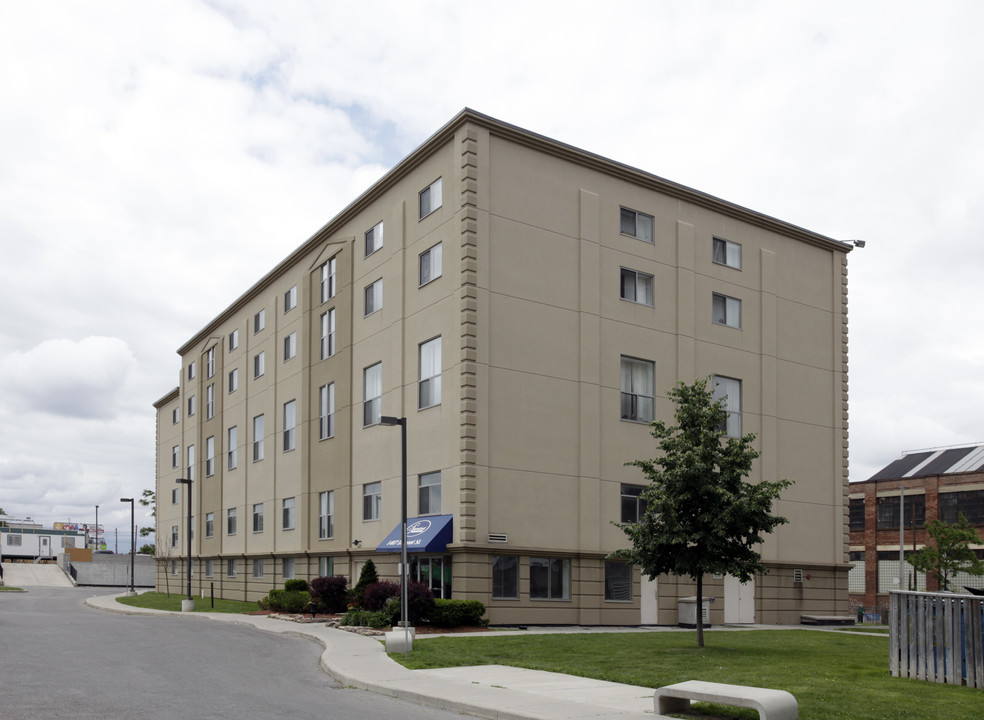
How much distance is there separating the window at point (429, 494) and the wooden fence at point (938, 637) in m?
17.0

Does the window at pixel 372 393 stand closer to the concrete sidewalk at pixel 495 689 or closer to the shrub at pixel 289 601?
the shrub at pixel 289 601

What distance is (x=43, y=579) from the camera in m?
98.6

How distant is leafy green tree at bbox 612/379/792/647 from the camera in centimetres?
2347

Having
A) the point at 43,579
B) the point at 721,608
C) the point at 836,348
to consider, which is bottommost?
the point at 43,579

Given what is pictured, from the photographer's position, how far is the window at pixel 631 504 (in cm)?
3519

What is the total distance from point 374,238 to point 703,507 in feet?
66.8

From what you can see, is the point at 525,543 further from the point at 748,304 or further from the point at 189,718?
the point at 189,718

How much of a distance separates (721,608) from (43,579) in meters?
80.8

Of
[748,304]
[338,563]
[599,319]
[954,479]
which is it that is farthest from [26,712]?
[954,479]

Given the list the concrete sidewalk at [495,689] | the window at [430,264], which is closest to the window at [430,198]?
the window at [430,264]

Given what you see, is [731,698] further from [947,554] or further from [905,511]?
[905,511]

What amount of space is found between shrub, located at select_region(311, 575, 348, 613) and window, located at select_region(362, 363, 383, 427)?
5.94 metres

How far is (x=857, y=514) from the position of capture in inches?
3145

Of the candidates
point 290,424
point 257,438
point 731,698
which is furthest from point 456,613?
point 257,438
